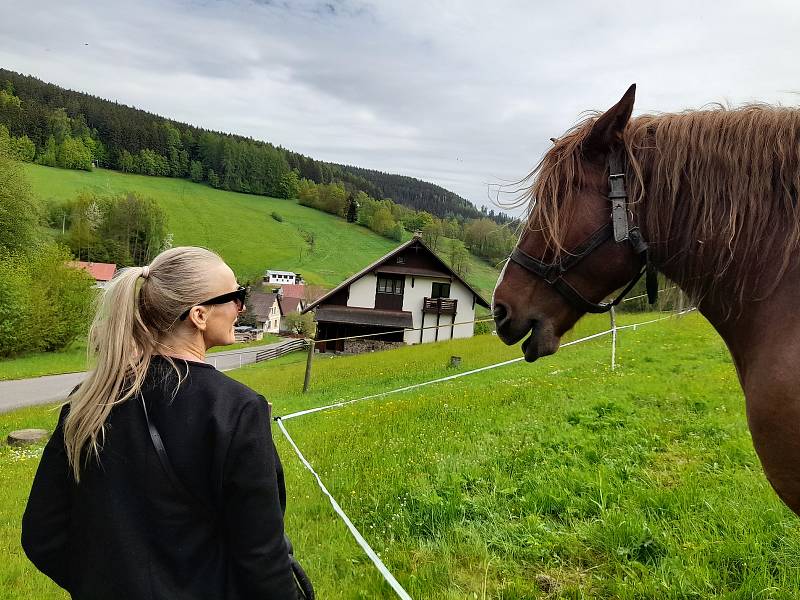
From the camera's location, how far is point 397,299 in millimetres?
34781

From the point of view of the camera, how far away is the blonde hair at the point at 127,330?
5.05 feet

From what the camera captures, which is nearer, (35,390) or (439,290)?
(35,390)

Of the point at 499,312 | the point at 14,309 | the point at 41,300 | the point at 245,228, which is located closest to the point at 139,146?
the point at 245,228

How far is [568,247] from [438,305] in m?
33.1

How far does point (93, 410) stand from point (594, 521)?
2.93m

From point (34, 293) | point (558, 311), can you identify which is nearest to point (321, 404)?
point (558, 311)

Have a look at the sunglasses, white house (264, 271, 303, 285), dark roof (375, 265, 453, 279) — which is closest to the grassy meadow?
the sunglasses

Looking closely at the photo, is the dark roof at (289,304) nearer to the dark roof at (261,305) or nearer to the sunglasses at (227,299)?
the dark roof at (261,305)

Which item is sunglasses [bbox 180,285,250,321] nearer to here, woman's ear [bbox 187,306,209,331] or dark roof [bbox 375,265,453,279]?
woman's ear [bbox 187,306,209,331]

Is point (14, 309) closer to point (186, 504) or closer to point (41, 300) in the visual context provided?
point (41, 300)

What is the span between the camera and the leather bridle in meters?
1.94

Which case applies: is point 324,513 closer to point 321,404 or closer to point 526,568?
point 526,568

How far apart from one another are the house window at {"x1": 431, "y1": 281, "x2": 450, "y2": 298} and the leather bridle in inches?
1313

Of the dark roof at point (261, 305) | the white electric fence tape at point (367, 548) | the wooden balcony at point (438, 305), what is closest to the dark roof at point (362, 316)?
the wooden balcony at point (438, 305)
